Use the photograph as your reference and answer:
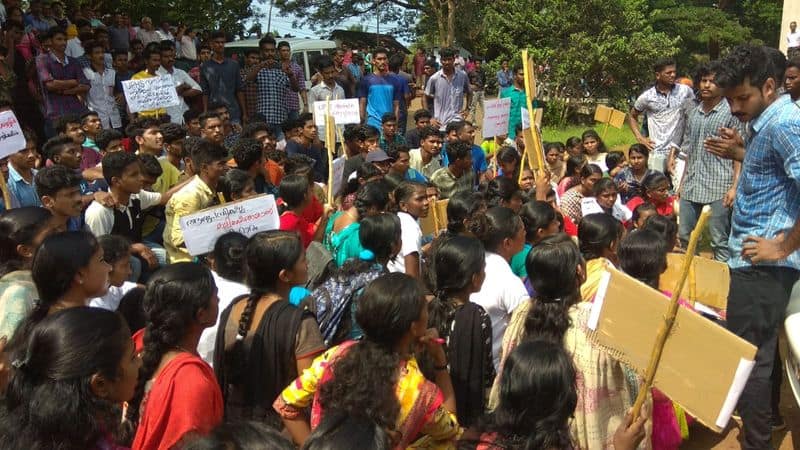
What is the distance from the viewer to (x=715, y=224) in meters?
5.39

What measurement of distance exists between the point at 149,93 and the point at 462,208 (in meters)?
4.25

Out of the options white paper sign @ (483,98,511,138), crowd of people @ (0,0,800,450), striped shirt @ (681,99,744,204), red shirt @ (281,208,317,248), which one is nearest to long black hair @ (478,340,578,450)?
crowd of people @ (0,0,800,450)

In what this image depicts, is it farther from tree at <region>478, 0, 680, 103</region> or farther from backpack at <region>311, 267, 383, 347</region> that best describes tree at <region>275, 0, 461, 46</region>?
backpack at <region>311, 267, 383, 347</region>

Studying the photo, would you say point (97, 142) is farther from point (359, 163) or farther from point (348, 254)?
point (348, 254)

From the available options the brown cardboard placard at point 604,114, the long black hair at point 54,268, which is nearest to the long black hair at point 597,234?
the long black hair at point 54,268

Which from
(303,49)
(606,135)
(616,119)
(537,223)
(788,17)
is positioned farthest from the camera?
(303,49)

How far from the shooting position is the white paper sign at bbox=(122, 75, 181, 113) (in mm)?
7551

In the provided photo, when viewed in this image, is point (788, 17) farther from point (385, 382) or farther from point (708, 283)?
point (385, 382)

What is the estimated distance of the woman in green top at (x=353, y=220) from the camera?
14.6 ft

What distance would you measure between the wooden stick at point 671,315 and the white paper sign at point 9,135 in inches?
191

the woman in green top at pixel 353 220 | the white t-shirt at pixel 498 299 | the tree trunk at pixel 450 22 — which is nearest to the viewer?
the white t-shirt at pixel 498 299

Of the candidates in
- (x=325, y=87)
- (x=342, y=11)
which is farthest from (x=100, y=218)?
(x=342, y=11)

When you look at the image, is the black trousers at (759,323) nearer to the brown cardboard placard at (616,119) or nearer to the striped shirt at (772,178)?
the striped shirt at (772,178)

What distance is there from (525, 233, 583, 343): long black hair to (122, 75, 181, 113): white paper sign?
221 inches
